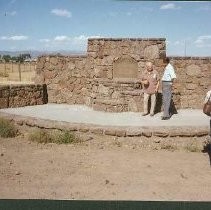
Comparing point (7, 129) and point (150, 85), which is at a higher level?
point (150, 85)

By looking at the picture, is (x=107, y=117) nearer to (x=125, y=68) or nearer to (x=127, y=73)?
(x=127, y=73)

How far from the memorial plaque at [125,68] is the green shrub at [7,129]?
3.87 m

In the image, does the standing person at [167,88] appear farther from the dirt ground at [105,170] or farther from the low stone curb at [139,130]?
the dirt ground at [105,170]

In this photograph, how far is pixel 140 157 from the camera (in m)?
7.93

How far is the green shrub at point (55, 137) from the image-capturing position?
28.9 ft

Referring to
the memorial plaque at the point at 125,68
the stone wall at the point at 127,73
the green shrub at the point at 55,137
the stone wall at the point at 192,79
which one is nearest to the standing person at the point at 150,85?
the stone wall at the point at 127,73

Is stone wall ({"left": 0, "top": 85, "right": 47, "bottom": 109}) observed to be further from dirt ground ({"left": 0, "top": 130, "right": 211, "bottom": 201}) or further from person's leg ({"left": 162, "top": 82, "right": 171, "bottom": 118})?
person's leg ({"left": 162, "top": 82, "right": 171, "bottom": 118})

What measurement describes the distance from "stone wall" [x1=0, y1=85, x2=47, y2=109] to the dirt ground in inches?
114

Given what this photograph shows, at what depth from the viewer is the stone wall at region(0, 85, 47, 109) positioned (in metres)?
12.0

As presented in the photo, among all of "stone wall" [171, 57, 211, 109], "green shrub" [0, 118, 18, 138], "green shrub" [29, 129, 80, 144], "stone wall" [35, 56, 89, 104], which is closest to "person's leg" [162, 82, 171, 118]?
"stone wall" [171, 57, 211, 109]

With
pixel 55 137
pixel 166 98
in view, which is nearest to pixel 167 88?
pixel 166 98

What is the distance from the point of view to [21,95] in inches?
491

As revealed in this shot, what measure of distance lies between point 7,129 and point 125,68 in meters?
4.33

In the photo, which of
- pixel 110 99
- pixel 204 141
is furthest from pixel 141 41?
pixel 204 141
